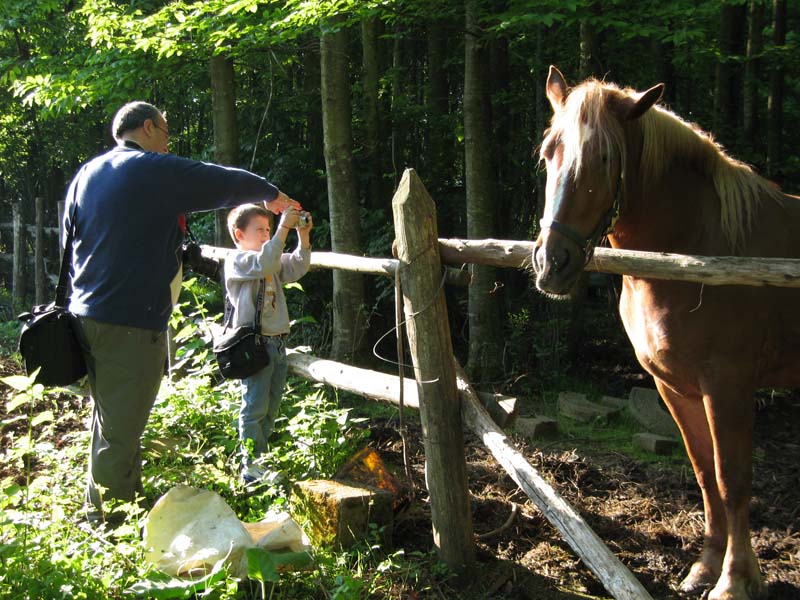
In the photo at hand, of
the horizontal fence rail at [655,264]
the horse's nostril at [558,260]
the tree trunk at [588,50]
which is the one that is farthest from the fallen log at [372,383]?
the tree trunk at [588,50]

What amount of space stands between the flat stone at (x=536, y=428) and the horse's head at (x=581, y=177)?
2955 millimetres

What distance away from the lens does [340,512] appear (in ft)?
11.5

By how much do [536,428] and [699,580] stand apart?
2.31 meters

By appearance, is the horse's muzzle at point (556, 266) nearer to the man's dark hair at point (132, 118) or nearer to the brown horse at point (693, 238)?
the brown horse at point (693, 238)

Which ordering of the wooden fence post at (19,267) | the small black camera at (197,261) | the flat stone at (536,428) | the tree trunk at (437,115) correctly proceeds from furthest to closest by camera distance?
the wooden fence post at (19,267) → the tree trunk at (437,115) → the flat stone at (536,428) → the small black camera at (197,261)

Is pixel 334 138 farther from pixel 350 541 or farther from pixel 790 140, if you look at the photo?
pixel 790 140

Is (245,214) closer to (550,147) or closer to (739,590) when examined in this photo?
(550,147)

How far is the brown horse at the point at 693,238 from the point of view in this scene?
118 inches

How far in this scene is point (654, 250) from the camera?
3.33 m

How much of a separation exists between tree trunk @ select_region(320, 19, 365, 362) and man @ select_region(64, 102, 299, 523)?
4.12m

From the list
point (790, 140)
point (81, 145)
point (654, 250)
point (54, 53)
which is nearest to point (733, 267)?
point (654, 250)

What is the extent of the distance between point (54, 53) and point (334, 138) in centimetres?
686

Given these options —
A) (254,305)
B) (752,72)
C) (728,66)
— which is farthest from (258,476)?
(728,66)

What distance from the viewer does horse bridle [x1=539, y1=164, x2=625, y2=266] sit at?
2.88 metres
